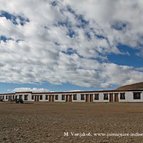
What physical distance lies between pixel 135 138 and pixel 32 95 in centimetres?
10190

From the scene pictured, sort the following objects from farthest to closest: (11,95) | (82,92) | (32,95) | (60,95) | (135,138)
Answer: (11,95) < (32,95) < (60,95) < (82,92) < (135,138)

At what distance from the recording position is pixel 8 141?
1315cm

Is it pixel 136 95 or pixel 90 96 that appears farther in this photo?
pixel 90 96

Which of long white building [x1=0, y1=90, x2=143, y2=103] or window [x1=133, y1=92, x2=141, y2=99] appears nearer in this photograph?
window [x1=133, y1=92, x2=141, y2=99]

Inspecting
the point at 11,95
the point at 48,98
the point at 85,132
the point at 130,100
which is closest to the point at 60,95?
the point at 48,98

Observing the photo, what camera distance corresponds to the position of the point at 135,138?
1424cm

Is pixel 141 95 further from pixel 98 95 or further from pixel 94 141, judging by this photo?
pixel 94 141

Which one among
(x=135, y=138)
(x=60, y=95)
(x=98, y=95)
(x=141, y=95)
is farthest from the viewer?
(x=60, y=95)

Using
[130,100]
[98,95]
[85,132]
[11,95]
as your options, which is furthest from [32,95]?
[85,132]

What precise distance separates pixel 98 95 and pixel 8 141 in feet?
252

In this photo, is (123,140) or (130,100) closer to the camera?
(123,140)

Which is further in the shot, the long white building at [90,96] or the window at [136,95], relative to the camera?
the long white building at [90,96]

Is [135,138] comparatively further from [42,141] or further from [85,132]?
[42,141]

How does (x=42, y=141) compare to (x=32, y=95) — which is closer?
(x=42, y=141)
